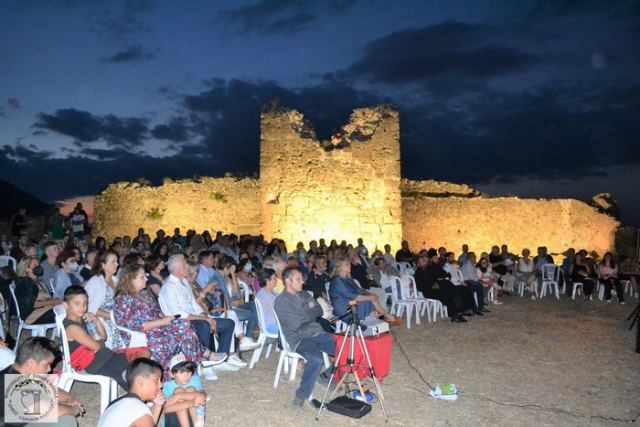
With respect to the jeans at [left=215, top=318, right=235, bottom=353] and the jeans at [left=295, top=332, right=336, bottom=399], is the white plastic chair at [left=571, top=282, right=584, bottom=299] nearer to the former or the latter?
the jeans at [left=295, top=332, right=336, bottom=399]

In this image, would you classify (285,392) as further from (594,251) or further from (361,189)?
(594,251)

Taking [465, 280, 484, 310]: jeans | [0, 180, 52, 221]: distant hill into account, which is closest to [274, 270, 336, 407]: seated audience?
[465, 280, 484, 310]: jeans

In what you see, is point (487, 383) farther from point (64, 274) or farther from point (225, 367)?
point (64, 274)

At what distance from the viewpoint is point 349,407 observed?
4.29 m

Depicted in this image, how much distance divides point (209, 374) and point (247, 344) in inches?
22.3

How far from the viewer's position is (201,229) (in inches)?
613

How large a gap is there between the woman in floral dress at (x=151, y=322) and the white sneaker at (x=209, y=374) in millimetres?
692

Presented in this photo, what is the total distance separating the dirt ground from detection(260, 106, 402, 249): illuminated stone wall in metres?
4.47

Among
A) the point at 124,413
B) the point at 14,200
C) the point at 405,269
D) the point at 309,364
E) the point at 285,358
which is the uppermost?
the point at 14,200

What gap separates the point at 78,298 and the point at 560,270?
34.9ft

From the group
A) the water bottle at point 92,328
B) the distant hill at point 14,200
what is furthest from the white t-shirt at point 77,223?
the distant hill at point 14,200

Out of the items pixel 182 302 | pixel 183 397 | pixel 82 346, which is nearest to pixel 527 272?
pixel 182 302

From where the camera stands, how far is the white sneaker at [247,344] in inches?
221

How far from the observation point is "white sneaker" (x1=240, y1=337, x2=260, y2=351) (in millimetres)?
5605
